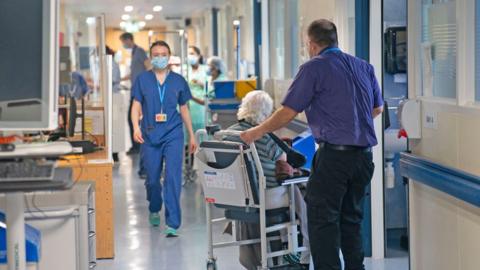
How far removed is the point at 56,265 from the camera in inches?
177

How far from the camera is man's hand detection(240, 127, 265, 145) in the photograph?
484 centimetres

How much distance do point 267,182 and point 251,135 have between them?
1.75 feet

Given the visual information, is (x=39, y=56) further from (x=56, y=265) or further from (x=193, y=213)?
(x=193, y=213)

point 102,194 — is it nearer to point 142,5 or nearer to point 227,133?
point 227,133

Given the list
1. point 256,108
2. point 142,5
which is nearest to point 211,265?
point 256,108

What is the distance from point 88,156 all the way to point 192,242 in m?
1.20

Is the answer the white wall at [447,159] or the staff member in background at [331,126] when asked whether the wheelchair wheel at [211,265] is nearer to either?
the staff member in background at [331,126]

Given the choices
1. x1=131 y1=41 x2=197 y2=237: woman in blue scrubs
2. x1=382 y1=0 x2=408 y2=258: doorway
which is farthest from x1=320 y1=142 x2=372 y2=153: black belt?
x1=131 y1=41 x2=197 y2=237: woman in blue scrubs

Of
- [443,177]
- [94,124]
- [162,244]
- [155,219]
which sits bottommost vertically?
[162,244]

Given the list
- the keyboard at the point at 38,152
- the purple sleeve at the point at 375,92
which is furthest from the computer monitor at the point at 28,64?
the purple sleeve at the point at 375,92

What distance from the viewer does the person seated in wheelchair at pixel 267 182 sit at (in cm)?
527

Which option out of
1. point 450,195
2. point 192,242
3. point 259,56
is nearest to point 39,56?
point 450,195

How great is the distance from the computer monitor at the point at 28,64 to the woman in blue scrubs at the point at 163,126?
135 inches

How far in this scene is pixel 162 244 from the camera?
22.2 ft
